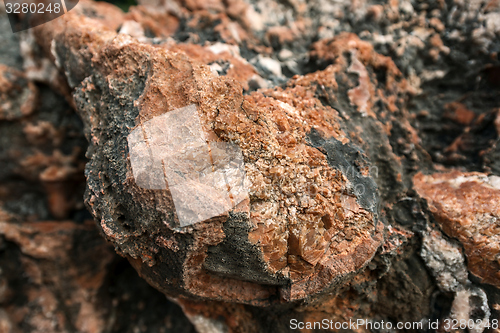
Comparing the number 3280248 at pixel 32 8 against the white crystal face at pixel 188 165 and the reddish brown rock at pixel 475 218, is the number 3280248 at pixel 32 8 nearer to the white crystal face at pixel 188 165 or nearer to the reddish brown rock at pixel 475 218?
the white crystal face at pixel 188 165

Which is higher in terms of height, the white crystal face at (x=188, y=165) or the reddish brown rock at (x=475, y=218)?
the white crystal face at (x=188, y=165)

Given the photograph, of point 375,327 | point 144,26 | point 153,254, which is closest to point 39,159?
point 144,26

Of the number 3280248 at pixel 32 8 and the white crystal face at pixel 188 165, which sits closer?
the white crystal face at pixel 188 165

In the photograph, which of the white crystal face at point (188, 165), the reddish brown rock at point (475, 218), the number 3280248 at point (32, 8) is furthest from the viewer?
the number 3280248 at point (32, 8)

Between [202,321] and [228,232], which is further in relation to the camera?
[202,321]

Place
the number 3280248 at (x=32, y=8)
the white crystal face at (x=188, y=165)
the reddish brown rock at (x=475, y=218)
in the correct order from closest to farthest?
the white crystal face at (x=188, y=165), the reddish brown rock at (x=475, y=218), the number 3280248 at (x=32, y=8)

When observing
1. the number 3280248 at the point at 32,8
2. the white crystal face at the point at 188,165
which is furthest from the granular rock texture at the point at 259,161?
the number 3280248 at the point at 32,8

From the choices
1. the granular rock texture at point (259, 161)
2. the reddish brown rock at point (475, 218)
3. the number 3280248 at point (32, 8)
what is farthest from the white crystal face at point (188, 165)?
the number 3280248 at point (32, 8)

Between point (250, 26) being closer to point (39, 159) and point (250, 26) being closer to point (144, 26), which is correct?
point (144, 26)
